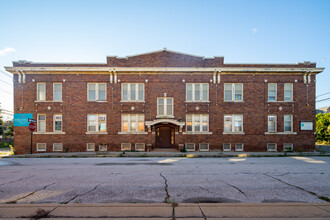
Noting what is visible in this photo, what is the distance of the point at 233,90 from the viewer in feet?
64.8

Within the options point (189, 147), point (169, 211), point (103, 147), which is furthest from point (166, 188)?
point (103, 147)

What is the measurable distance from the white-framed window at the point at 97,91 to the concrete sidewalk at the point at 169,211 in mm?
15607

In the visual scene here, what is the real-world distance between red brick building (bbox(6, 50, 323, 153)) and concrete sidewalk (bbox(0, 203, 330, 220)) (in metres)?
14.5

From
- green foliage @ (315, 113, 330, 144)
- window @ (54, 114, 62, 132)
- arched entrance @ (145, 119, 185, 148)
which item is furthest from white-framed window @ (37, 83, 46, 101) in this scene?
green foliage @ (315, 113, 330, 144)

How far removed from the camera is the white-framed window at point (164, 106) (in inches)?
769

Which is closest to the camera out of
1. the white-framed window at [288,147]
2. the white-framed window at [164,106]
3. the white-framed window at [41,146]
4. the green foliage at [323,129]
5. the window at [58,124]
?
the white-framed window at [41,146]

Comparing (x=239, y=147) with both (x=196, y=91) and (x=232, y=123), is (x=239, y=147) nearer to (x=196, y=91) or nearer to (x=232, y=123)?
(x=232, y=123)

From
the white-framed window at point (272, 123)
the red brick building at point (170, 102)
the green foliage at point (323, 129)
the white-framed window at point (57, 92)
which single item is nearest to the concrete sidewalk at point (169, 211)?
the red brick building at point (170, 102)

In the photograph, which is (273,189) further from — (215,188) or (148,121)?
(148,121)

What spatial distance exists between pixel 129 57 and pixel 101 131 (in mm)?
8134

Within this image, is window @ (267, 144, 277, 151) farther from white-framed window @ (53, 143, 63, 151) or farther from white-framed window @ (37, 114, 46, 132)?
white-framed window @ (37, 114, 46, 132)

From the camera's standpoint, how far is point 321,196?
17.8 ft

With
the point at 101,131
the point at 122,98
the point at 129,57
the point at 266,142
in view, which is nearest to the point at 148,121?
the point at 122,98

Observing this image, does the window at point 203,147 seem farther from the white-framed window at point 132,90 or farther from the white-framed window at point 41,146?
the white-framed window at point 41,146
